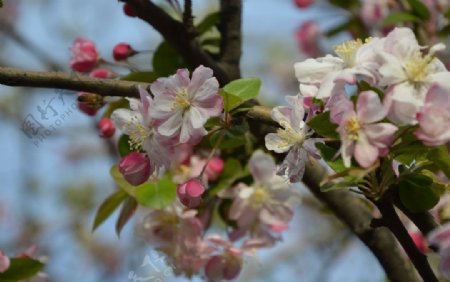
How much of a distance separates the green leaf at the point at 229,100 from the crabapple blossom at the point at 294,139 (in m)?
0.06

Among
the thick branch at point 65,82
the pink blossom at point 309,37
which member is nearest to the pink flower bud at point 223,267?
the thick branch at point 65,82

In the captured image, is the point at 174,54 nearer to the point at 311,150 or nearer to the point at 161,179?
the point at 161,179

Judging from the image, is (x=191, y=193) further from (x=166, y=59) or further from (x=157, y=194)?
(x=166, y=59)

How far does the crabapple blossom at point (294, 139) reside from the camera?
983mm

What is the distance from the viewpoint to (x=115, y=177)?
4.84ft

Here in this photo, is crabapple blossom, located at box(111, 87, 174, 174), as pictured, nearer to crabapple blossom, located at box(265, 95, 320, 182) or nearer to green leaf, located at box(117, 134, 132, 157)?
crabapple blossom, located at box(265, 95, 320, 182)

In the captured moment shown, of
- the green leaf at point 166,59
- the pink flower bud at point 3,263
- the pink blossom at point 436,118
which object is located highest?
the pink blossom at point 436,118

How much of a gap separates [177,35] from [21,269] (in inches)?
19.9

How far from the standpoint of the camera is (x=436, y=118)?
33.5 inches

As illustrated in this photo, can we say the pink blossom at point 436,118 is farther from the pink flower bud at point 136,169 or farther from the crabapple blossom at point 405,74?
the pink flower bud at point 136,169

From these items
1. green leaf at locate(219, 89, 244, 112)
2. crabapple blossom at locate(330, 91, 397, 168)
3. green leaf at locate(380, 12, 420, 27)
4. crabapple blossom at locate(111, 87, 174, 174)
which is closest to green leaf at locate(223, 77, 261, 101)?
green leaf at locate(219, 89, 244, 112)

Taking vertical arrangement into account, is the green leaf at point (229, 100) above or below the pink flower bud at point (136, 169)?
above

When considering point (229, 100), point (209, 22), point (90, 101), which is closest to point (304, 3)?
point (209, 22)

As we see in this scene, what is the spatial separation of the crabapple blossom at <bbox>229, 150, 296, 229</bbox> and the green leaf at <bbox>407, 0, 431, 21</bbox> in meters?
0.65
